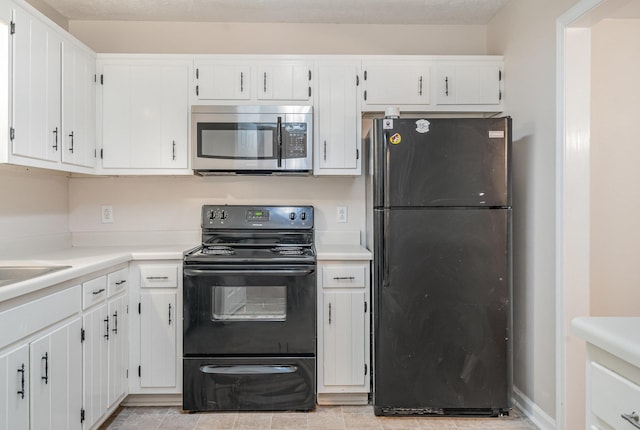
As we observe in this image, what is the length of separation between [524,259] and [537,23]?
131cm

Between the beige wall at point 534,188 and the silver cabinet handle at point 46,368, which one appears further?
the beige wall at point 534,188

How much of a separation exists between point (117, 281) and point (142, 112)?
1078mm

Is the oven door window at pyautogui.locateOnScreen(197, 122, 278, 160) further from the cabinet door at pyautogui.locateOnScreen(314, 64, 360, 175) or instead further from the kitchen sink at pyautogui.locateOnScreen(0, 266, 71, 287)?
the kitchen sink at pyautogui.locateOnScreen(0, 266, 71, 287)

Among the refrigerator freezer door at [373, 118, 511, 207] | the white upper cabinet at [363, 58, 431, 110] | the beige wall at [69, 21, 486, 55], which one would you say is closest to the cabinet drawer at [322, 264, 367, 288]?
the refrigerator freezer door at [373, 118, 511, 207]

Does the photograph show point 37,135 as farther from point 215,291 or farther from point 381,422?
point 381,422

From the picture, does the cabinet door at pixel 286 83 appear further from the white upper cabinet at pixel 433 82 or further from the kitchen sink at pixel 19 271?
the kitchen sink at pixel 19 271

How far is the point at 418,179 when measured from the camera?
7.29ft

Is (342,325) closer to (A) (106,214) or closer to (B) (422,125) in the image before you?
(B) (422,125)

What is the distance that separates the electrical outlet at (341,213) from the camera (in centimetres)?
293

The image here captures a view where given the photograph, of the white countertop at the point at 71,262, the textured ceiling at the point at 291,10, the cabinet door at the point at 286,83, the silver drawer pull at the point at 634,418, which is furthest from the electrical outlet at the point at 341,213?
the silver drawer pull at the point at 634,418

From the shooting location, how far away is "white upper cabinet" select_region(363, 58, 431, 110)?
2621 mm

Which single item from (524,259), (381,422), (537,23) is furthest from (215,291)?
(537,23)

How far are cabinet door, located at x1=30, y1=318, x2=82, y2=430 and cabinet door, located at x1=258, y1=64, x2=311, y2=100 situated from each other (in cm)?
166

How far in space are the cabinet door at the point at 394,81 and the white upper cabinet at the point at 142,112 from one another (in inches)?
46.0
